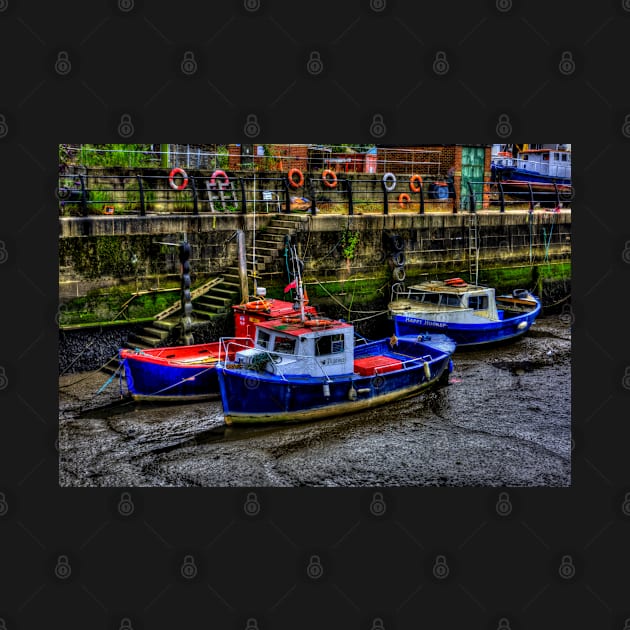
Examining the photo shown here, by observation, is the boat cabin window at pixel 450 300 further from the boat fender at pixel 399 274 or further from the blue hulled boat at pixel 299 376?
the blue hulled boat at pixel 299 376

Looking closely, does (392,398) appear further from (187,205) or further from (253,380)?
(187,205)

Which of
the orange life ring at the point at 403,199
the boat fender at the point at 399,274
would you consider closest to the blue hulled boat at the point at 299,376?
the boat fender at the point at 399,274

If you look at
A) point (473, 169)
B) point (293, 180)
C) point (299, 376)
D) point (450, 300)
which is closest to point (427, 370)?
point (299, 376)

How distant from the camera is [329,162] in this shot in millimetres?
26688

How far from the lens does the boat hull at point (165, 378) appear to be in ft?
53.5

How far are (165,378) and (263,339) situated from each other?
2.22 m

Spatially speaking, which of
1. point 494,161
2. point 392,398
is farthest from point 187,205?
point 494,161

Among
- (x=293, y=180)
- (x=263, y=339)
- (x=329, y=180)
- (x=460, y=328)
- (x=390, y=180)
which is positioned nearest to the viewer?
(x=263, y=339)

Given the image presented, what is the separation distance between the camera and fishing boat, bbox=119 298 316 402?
16.3m

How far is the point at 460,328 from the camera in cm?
2139

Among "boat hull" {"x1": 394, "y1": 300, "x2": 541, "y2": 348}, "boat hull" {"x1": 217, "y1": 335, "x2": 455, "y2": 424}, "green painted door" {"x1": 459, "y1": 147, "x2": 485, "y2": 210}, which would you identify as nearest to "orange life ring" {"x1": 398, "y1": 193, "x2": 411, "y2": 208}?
"green painted door" {"x1": 459, "y1": 147, "x2": 485, "y2": 210}

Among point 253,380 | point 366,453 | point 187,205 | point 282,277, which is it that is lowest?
point 366,453

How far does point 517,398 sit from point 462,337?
4342 mm

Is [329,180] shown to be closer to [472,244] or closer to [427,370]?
[472,244]
